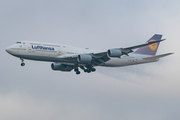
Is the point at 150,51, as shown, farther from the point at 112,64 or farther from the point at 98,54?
the point at 98,54

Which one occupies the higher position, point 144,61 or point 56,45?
point 56,45

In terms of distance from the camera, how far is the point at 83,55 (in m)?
53.1

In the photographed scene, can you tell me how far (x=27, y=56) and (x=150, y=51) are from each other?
2542 cm

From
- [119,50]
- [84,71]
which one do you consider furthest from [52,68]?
[119,50]

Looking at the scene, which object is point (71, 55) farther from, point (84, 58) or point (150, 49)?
point (150, 49)

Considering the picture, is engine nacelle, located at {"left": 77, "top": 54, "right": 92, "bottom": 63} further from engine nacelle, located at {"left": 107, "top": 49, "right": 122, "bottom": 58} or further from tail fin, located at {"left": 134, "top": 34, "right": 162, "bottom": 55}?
tail fin, located at {"left": 134, "top": 34, "right": 162, "bottom": 55}

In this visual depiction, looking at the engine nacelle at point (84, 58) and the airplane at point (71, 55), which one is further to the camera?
the engine nacelle at point (84, 58)

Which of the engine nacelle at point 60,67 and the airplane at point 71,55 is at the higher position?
the airplane at point 71,55

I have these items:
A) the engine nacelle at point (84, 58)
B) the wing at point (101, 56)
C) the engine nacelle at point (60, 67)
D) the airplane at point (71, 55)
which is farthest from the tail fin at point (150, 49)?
the engine nacelle at point (60, 67)

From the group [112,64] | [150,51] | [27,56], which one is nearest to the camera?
[27,56]

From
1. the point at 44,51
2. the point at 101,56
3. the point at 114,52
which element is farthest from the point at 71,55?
the point at 114,52

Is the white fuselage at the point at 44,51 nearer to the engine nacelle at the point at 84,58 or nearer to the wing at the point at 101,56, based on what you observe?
the wing at the point at 101,56

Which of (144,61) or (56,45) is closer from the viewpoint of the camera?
(56,45)

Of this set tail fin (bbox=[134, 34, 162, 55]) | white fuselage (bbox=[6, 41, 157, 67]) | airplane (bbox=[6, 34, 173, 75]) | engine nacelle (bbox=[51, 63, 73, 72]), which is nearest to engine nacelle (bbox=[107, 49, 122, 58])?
airplane (bbox=[6, 34, 173, 75])
